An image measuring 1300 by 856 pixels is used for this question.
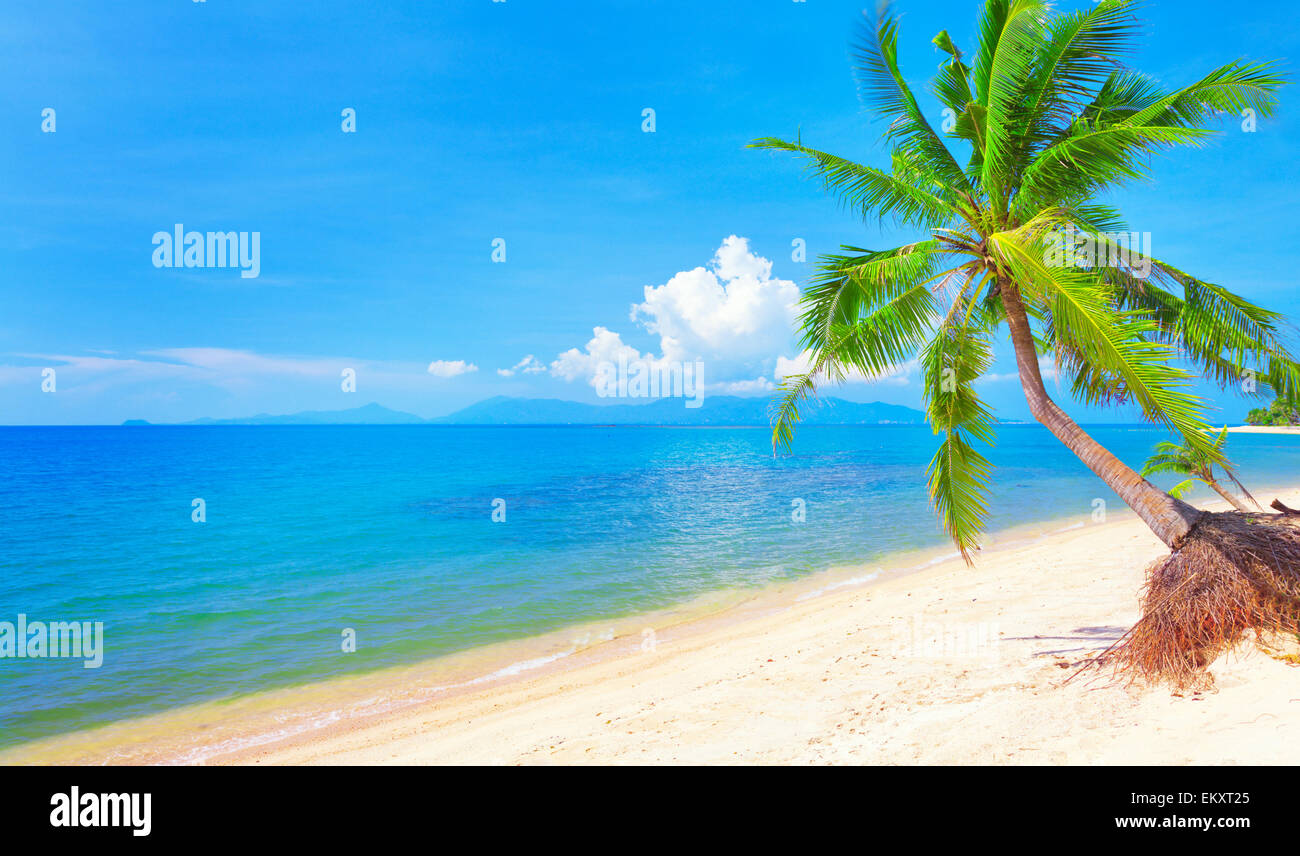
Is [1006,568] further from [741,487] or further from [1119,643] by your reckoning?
[741,487]

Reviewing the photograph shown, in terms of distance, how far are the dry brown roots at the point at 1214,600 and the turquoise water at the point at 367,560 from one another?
1158 centimetres

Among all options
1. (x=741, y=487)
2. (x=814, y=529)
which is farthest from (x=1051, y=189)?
(x=741, y=487)

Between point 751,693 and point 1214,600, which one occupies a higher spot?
point 1214,600

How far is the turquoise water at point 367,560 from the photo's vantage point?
12914 mm

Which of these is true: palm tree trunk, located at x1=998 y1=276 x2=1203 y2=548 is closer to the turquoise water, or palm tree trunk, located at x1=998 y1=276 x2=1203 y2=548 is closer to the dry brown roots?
the dry brown roots

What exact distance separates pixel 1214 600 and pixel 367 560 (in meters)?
23.7

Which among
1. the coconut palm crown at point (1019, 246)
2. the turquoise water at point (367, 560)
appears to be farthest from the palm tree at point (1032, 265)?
the turquoise water at point (367, 560)

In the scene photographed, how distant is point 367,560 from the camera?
75.8 feet

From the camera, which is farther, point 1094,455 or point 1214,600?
point 1094,455

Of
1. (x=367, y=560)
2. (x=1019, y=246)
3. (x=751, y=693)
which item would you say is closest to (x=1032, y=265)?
(x=1019, y=246)

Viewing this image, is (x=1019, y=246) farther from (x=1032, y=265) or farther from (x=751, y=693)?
(x=751, y=693)

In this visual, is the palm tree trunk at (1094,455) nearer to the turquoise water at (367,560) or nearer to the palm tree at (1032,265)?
the palm tree at (1032,265)

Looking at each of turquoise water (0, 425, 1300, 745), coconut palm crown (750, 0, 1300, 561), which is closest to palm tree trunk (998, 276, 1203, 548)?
coconut palm crown (750, 0, 1300, 561)
